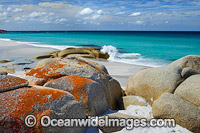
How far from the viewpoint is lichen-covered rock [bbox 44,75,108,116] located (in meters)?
3.72

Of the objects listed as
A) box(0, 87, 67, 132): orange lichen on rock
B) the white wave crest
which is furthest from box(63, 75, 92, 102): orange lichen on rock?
the white wave crest

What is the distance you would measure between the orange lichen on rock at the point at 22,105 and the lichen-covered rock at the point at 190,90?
3523 mm

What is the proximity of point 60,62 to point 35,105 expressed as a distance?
6.81ft

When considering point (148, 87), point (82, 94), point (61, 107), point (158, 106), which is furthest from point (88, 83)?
point (148, 87)

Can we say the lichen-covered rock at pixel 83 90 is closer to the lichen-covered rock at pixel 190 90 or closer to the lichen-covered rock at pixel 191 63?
the lichen-covered rock at pixel 190 90

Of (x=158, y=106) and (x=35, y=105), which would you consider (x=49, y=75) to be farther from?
(x=158, y=106)

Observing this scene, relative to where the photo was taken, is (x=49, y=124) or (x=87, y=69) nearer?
(x=49, y=124)

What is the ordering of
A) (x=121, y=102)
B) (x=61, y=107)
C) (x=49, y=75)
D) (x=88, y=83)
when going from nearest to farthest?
(x=61, y=107) → (x=88, y=83) → (x=49, y=75) → (x=121, y=102)

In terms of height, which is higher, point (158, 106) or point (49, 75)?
point (49, 75)

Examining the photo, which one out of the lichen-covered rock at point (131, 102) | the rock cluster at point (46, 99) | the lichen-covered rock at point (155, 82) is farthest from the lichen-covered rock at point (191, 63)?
the rock cluster at point (46, 99)

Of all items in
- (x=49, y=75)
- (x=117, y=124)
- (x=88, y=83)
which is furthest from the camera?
(x=49, y=75)

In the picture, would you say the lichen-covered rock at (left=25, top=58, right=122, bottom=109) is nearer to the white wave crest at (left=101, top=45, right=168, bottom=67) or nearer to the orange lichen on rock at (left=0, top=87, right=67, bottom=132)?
the orange lichen on rock at (left=0, top=87, right=67, bottom=132)

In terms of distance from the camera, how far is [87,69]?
4637 mm

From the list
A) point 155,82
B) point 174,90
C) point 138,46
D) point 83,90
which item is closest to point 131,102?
point 155,82
